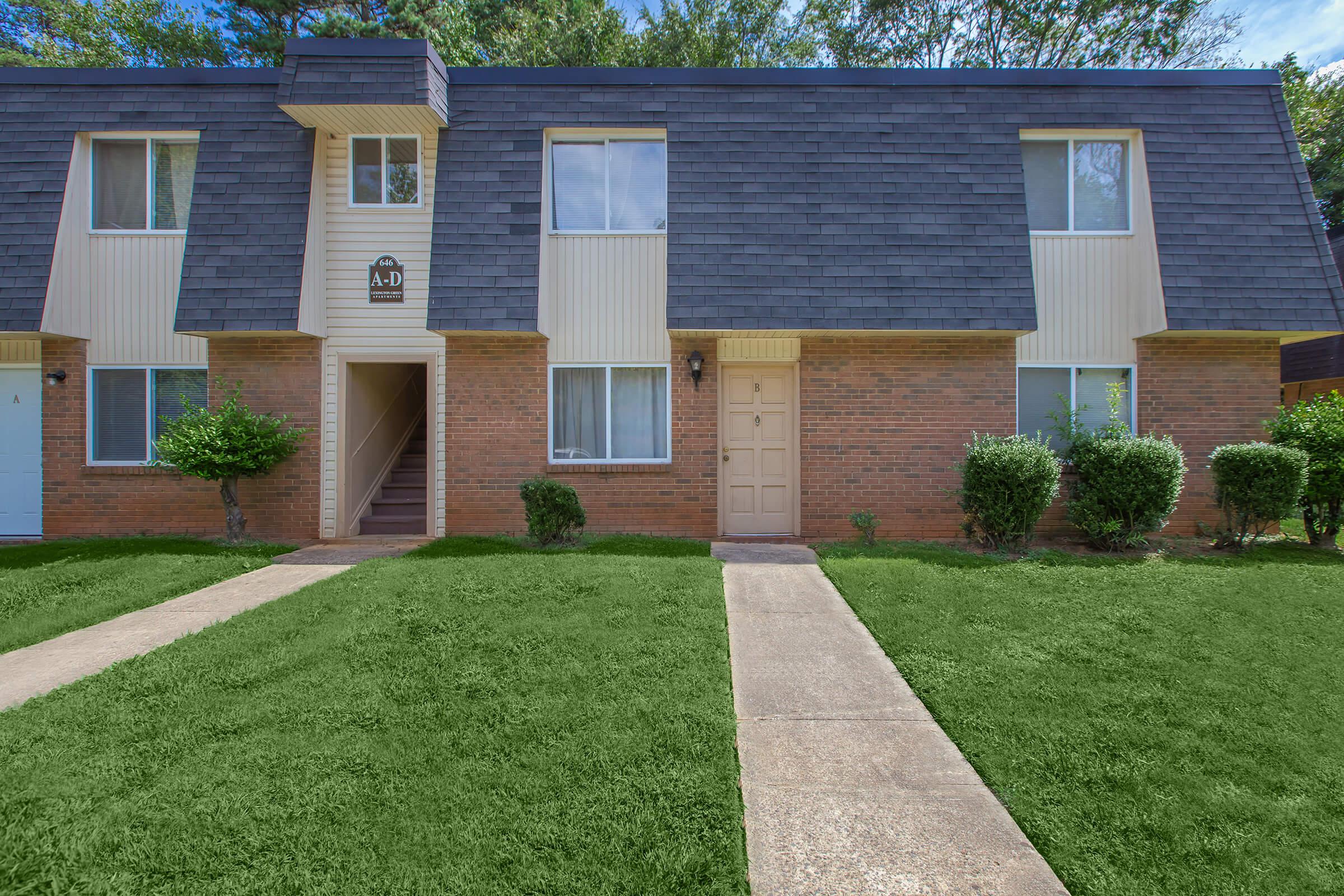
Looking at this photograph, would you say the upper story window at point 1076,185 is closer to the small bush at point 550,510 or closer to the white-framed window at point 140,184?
the small bush at point 550,510

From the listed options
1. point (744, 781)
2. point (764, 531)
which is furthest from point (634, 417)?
point (744, 781)

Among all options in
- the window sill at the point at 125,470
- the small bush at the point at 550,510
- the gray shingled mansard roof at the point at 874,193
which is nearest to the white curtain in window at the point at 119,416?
the window sill at the point at 125,470

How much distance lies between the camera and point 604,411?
9484 millimetres

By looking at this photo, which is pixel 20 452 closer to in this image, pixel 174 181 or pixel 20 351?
pixel 20 351

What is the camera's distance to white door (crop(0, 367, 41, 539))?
9461 mm

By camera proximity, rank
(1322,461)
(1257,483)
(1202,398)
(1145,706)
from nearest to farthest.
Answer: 1. (1145,706)
2. (1257,483)
3. (1322,461)
4. (1202,398)

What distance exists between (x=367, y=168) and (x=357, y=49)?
1449 millimetres

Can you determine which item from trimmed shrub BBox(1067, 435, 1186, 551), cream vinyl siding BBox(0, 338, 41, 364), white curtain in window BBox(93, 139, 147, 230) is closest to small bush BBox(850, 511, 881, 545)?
trimmed shrub BBox(1067, 435, 1186, 551)

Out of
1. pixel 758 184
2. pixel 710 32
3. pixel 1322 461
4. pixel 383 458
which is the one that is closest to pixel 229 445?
pixel 383 458

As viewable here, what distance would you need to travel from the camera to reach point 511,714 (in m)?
3.66

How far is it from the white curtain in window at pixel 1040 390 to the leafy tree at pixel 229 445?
974cm

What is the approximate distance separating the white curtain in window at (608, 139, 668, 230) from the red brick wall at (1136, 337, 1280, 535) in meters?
6.82

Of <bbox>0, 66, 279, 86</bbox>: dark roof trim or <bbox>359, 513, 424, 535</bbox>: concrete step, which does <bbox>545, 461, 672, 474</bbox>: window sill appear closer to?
<bbox>359, 513, 424, 535</bbox>: concrete step

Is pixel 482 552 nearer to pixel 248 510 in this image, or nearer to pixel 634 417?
pixel 634 417
